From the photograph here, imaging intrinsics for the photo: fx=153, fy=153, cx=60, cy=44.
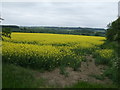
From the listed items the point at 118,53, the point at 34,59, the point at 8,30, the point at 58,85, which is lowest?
the point at 58,85

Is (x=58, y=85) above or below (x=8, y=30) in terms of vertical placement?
below

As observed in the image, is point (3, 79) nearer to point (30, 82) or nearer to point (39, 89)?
point (30, 82)

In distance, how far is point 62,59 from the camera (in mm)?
→ 8680

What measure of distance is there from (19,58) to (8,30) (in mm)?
1474

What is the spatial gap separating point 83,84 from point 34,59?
305 centimetres

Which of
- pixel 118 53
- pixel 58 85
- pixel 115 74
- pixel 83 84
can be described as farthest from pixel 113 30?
pixel 58 85

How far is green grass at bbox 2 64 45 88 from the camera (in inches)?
190

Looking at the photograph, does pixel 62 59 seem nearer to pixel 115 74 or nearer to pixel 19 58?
pixel 19 58

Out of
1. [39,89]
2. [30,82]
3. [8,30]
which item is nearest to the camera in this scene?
[39,89]

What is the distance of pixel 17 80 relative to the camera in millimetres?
5156

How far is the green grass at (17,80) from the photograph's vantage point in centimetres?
483

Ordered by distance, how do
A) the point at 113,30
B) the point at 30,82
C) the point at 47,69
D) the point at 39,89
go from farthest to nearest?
1. the point at 47,69
2. the point at 113,30
3. the point at 30,82
4. the point at 39,89

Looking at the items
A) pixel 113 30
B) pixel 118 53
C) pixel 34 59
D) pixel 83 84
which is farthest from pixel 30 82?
pixel 113 30

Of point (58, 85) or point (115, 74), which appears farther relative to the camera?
point (115, 74)
